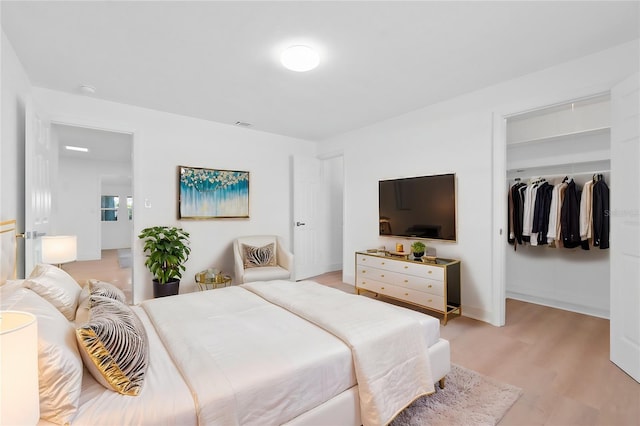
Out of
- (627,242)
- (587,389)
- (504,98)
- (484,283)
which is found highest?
(504,98)

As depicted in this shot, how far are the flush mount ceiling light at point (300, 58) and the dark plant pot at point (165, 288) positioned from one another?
287 centimetres

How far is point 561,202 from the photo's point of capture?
3.52 meters

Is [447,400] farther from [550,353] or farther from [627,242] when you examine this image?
[627,242]

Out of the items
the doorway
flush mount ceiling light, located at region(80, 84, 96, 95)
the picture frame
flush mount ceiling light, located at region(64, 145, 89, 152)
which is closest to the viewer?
flush mount ceiling light, located at region(80, 84, 96, 95)

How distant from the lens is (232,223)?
181 inches

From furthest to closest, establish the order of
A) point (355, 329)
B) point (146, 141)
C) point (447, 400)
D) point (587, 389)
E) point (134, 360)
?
1. point (146, 141)
2. point (587, 389)
3. point (447, 400)
4. point (355, 329)
5. point (134, 360)

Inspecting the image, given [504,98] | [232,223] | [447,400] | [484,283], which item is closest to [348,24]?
[504,98]

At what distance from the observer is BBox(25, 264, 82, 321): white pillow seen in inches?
63.1

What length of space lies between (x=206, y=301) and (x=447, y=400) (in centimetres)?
179

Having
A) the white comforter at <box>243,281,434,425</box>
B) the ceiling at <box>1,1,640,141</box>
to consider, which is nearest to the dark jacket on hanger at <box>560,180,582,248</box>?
the ceiling at <box>1,1,640,141</box>

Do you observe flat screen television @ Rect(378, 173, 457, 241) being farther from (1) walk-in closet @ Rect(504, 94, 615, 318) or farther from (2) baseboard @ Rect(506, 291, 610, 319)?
(2) baseboard @ Rect(506, 291, 610, 319)

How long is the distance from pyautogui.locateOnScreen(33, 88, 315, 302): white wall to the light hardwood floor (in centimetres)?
310

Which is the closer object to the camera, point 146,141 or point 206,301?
point 206,301

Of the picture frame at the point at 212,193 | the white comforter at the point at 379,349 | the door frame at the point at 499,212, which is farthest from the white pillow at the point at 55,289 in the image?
the door frame at the point at 499,212
